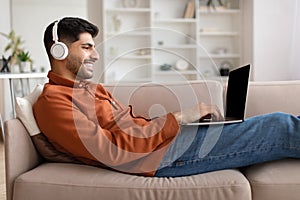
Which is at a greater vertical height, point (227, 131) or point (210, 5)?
point (210, 5)

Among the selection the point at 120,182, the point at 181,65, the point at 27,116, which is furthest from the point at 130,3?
the point at 120,182

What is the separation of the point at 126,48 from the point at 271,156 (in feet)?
11.9

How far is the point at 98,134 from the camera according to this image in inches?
57.9

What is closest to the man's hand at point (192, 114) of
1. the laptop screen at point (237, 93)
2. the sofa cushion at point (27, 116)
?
the laptop screen at point (237, 93)

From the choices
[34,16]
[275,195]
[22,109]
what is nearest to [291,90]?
[275,195]

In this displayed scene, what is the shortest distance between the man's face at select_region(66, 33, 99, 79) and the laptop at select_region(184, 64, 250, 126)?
0.52 meters

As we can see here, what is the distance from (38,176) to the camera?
1480 mm

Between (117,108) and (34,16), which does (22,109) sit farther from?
(34,16)

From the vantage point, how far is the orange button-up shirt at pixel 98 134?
4.83 feet

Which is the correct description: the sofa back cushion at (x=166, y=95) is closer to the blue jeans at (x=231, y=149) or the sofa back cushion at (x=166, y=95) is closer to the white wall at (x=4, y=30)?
the blue jeans at (x=231, y=149)

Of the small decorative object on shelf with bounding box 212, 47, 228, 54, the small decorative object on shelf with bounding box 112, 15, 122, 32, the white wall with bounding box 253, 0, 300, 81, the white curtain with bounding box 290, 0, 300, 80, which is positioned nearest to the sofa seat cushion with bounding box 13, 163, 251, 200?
the white curtain with bounding box 290, 0, 300, 80

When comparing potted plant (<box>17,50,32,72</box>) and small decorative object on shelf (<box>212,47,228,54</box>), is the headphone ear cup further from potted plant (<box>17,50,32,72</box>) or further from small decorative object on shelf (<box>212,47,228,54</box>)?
small decorative object on shelf (<box>212,47,228,54</box>)

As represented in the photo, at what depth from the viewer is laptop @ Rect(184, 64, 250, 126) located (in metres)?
1.62

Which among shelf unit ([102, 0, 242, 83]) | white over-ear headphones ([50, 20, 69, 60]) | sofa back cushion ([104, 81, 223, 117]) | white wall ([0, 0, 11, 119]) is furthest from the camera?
shelf unit ([102, 0, 242, 83])
